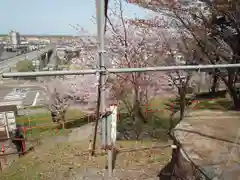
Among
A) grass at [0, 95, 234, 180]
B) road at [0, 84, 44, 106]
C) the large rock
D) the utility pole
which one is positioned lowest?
road at [0, 84, 44, 106]

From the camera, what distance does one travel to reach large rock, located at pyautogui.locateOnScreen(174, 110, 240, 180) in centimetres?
247

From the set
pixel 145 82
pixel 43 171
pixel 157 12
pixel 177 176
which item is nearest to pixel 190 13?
pixel 157 12

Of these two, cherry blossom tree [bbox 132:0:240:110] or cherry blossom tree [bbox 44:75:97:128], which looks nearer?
cherry blossom tree [bbox 132:0:240:110]

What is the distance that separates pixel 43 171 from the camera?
4.93 meters

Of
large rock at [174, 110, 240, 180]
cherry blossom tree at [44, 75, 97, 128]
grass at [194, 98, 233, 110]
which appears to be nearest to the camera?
large rock at [174, 110, 240, 180]

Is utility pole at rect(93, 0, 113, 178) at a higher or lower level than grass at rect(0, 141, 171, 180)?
higher

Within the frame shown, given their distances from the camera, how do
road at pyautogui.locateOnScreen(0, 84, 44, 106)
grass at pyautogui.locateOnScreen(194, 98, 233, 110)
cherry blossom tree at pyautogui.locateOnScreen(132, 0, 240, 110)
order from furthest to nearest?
road at pyautogui.locateOnScreen(0, 84, 44, 106) < grass at pyautogui.locateOnScreen(194, 98, 233, 110) < cherry blossom tree at pyautogui.locateOnScreen(132, 0, 240, 110)

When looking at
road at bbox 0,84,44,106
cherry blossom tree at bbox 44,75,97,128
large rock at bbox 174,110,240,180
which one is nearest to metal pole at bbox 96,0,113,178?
large rock at bbox 174,110,240,180

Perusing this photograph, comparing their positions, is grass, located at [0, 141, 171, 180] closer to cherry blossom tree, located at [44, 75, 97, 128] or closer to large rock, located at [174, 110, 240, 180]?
large rock, located at [174, 110, 240, 180]

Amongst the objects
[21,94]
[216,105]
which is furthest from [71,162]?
[21,94]

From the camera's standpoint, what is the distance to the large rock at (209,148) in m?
2.47

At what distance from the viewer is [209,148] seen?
2871 millimetres

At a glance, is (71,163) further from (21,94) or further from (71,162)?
(21,94)

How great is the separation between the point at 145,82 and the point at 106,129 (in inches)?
256
